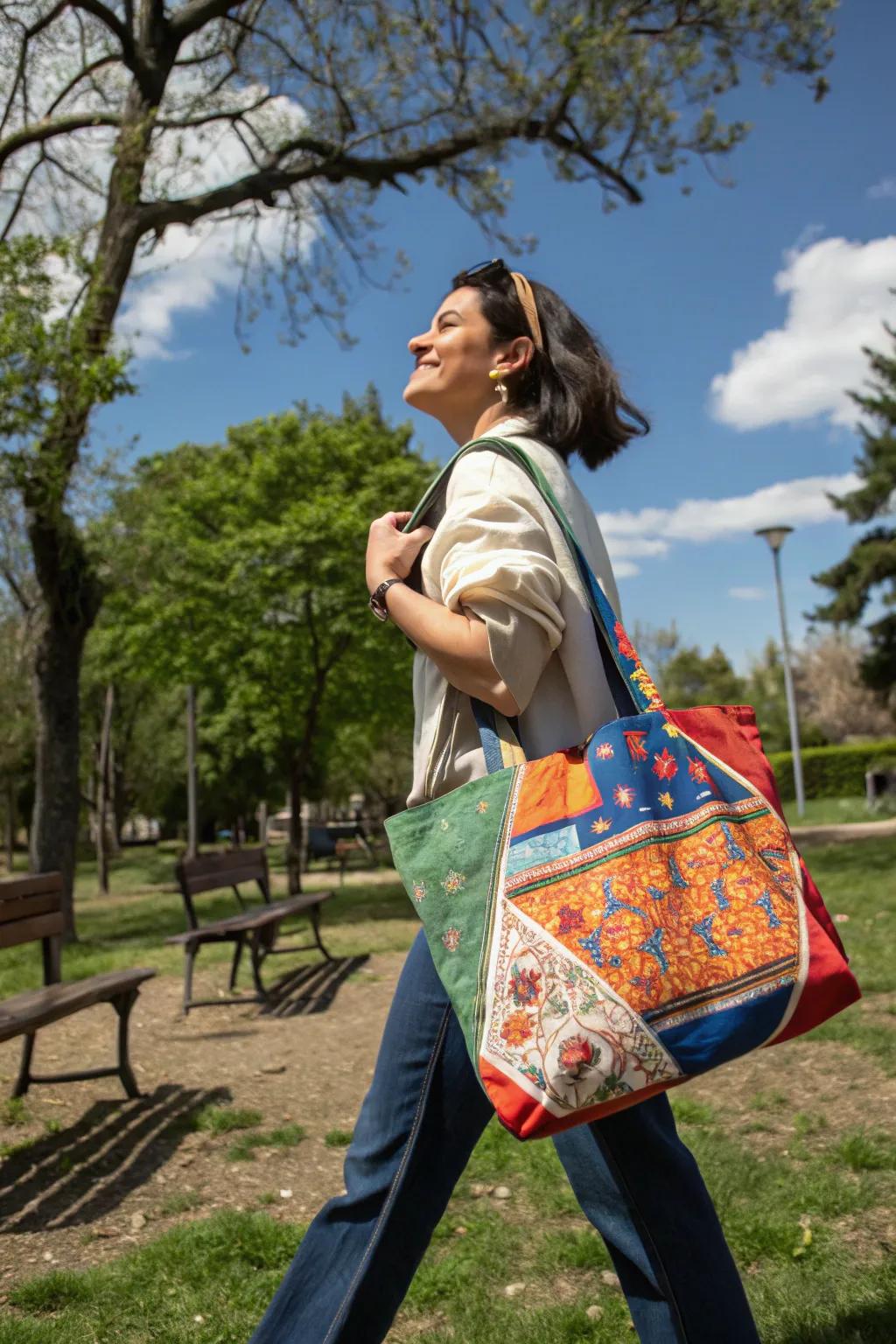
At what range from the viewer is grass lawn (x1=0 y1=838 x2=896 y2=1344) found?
103 inches

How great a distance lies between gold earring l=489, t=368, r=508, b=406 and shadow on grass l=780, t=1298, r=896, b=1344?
212 cm

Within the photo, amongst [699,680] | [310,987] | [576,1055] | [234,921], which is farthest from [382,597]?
[699,680]

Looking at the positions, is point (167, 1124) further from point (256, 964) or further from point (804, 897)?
point (804, 897)

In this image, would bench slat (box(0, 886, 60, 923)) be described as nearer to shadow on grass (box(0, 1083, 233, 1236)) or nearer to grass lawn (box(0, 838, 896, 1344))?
shadow on grass (box(0, 1083, 233, 1236))

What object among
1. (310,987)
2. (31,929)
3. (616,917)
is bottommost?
(310,987)

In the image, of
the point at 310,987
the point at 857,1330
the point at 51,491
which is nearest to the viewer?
the point at 857,1330

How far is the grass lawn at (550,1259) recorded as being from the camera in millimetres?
2623

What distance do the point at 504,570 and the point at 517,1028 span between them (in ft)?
2.06

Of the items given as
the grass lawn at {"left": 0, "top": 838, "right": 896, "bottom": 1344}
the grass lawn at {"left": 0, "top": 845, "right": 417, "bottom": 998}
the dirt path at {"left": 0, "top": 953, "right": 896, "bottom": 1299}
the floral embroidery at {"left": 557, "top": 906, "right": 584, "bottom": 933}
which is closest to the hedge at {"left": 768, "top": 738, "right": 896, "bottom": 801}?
the grass lawn at {"left": 0, "top": 845, "right": 417, "bottom": 998}

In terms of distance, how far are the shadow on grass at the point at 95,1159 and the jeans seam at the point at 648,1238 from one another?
2.48 meters

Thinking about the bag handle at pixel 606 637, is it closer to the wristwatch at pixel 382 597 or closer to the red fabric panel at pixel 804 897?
the red fabric panel at pixel 804 897

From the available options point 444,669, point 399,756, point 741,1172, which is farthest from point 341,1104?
point 399,756

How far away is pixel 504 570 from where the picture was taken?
5.15ft

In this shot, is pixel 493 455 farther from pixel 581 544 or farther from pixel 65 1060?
pixel 65 1060
